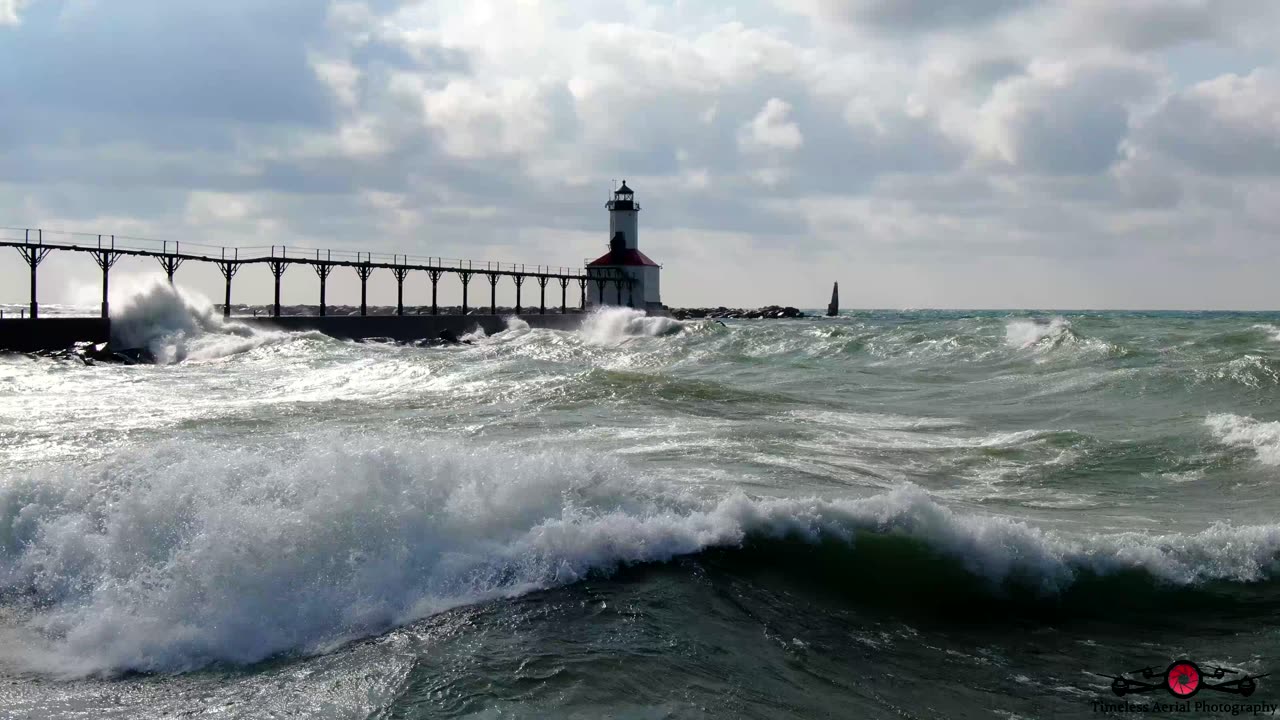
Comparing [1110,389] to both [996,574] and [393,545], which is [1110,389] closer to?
[996,574]

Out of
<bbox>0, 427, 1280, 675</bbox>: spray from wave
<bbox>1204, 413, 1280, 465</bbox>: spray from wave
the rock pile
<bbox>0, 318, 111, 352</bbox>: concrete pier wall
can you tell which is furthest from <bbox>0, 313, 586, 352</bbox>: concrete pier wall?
<bbox>1204, 413, 1280, 465</bbox>: spray from wave

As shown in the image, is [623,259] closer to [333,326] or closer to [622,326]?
[622,326]

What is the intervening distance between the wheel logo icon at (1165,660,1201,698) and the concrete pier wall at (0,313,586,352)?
2919 centimetres

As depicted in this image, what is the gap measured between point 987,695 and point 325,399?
13.4m

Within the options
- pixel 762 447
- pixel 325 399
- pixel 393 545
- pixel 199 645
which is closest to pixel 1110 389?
pixel 762 447

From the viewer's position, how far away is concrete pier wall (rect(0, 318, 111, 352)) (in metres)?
27.2

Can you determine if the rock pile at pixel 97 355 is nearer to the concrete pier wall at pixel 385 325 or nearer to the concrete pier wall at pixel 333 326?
the concrete pier wall at pixel 333 326

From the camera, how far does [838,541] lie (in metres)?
6.98

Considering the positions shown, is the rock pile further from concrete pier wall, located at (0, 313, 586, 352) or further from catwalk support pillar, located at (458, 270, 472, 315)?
catwalk support pillar, located at (458, 270, 472, 315)

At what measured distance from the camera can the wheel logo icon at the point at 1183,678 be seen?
5.11m

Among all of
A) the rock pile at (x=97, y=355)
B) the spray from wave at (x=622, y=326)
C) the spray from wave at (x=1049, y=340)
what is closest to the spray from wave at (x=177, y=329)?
the rock pile at (x=97, y=355)

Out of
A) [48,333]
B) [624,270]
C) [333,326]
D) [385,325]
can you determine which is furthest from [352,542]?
[624,270]

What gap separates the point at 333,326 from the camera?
118 feet

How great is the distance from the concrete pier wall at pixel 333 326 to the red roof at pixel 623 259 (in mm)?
4942
